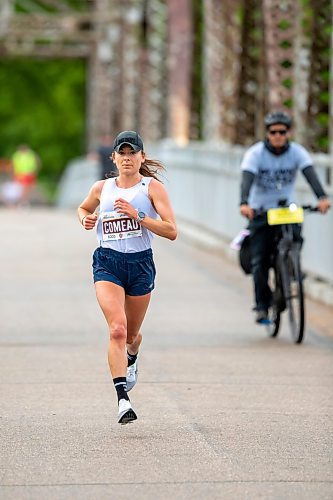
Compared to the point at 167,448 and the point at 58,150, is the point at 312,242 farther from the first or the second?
the point at 58,150

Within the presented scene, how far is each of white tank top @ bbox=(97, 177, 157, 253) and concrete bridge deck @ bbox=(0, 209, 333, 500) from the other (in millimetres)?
926

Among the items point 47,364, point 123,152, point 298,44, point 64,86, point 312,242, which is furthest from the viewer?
point 64,86

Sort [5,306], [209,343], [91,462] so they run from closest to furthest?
[91,462] → [209,343] → [5,306]

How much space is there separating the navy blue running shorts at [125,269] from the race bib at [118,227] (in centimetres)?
10

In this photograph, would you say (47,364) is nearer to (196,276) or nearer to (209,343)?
(209,343)

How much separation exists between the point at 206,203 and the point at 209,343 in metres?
12.0

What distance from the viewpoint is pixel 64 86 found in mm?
96562

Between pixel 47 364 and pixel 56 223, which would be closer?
pixel 47 364

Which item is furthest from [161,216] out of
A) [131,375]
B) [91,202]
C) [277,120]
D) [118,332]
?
[277,120]

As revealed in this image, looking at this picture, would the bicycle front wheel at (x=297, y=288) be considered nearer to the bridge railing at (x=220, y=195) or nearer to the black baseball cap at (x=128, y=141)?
the bridge railing at (x=220, y=195)

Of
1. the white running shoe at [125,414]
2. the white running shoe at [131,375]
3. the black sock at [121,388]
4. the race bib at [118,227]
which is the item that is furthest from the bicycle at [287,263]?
the white running shoe at [125,414]

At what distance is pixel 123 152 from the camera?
30.6ft

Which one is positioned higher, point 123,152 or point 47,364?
point 123,152

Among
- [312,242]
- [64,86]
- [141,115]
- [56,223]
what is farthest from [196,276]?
[64,86]
